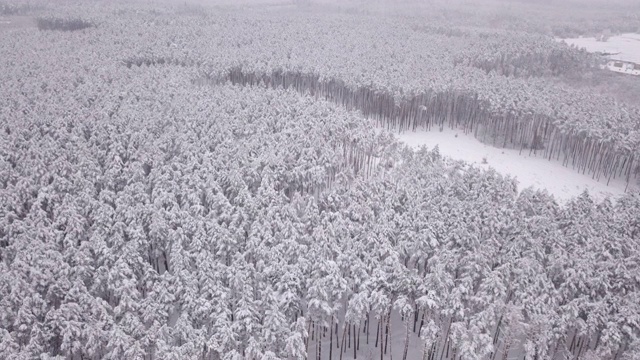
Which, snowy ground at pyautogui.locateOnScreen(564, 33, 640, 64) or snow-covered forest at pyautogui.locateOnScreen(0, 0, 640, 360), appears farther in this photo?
snowy ground at pyautogui.locateOnScreen(564, 33, 640, 64)

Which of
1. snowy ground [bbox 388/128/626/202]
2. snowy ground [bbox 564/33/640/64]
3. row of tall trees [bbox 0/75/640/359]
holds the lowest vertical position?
snowy ground [bbox 388/128/626/202]

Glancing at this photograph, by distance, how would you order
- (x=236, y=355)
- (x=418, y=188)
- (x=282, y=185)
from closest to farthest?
(x=236, y=355)
(x=418, y=188)
(x=282, y=185)

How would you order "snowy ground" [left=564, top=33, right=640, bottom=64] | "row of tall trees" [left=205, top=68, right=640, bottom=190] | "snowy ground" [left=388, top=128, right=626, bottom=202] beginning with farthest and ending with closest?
"snowy ground" [left=564, top=33, right=640, bottom=64]
"row of tall trees" [left=205, top=68, right=640, bottom=190]
"snowy ground" [left=388, top=128, right=626, bottom=202]

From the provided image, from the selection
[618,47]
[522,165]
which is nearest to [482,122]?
[522,165]

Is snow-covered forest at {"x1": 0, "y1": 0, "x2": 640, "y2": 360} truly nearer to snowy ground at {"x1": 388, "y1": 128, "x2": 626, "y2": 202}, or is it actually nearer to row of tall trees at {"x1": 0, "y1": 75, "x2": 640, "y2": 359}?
row of tall trees at {"x1": 0, "y1": 75, "x2": 640, "y2": 359}

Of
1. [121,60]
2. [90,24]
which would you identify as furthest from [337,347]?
[90,24]

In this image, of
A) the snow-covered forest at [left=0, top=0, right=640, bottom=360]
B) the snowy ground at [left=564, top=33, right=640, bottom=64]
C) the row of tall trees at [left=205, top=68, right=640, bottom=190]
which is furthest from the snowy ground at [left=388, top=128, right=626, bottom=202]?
the snowy ground at [left=564, top=33, right=640, bottom=64]

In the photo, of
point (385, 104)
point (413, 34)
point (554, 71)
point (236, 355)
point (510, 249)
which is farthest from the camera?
point (413, 34)

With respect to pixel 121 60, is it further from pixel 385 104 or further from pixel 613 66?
pixel 613 66
